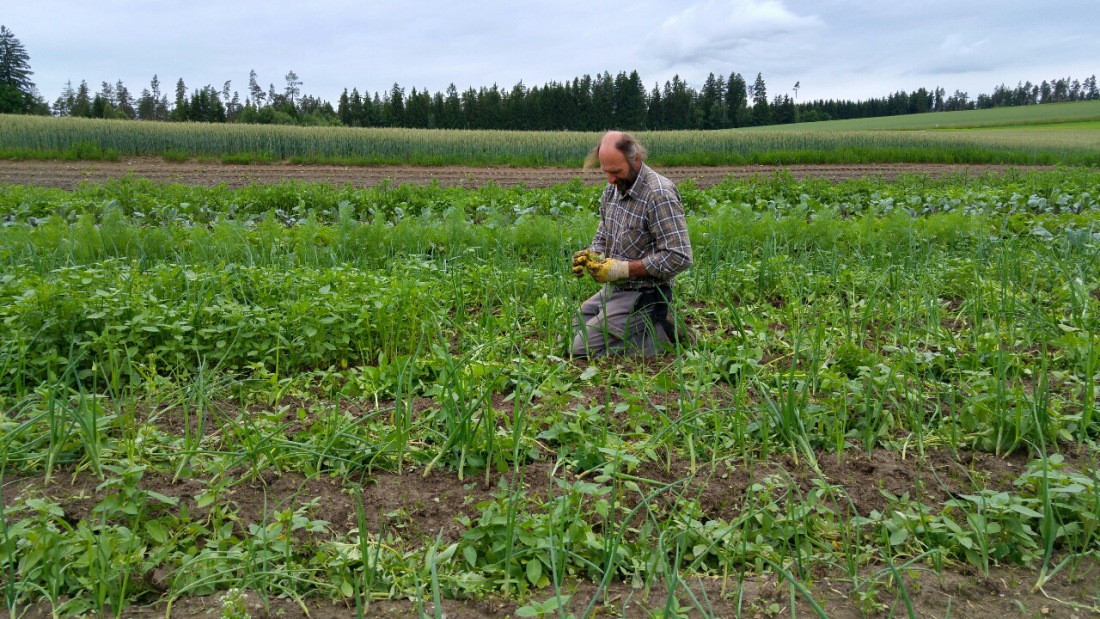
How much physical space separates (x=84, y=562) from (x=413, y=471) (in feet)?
3.69

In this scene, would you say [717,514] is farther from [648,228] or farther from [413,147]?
[413,147]

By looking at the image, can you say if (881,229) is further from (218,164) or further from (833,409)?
(218,164)

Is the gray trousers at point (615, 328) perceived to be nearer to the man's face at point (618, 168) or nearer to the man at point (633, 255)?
the man at point (633, 255)

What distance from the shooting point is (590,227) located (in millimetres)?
6527

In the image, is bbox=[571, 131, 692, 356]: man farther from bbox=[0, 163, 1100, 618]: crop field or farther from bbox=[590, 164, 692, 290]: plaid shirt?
bbox=[0, 163, 1100, 618]: crop field

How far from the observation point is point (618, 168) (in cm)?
433

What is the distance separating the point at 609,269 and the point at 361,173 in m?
15.0

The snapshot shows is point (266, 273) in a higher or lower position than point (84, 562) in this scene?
higher

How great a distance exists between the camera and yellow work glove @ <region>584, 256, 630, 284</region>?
14.0ft

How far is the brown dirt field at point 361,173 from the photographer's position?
1541 cm

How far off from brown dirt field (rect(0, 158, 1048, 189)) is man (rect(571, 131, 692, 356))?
10.3 metres

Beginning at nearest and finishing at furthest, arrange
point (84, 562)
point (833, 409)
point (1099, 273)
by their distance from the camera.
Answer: point (84, 562)
point (833, 409)
point (1099, 273)

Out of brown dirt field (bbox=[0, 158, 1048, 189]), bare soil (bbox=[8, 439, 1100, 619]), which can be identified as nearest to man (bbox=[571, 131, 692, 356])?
bare soil (bbox=[8, 439, 1100, 619])

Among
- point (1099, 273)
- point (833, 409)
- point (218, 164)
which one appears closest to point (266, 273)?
point (833, 409)
